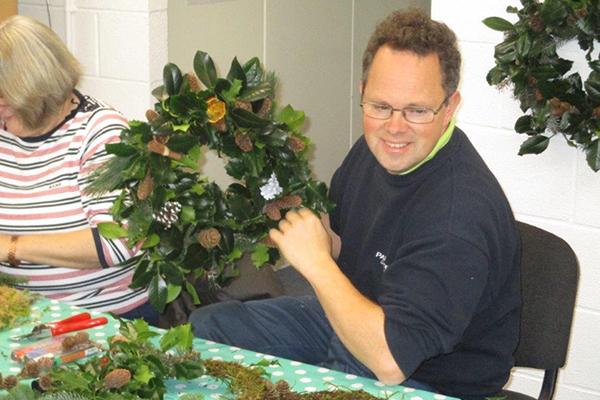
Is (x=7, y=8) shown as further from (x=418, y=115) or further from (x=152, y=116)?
(x=418, y=115)

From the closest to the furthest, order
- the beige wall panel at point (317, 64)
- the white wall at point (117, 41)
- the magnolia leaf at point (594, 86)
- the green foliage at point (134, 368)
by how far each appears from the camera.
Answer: the green foliage at point (134, 368), the magnolia leaf at point (594, 86), the white wall at point (117, 41), the beige wall panel at point (317, 64)

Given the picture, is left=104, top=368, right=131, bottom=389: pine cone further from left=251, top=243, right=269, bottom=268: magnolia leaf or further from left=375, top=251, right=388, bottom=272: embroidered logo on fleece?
left=375, top=251, right=388, bottom=272: embroidered logo on fleece

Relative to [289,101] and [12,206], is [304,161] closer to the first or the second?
[12,206]

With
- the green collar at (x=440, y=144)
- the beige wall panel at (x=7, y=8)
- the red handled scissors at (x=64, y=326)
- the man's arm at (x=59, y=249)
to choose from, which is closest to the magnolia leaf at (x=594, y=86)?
the green collar at (x=440, y=144)

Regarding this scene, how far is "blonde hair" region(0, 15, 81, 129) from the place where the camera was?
2.55 meters

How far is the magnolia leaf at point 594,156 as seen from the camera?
2.77 metres

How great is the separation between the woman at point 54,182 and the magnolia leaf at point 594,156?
1.27m

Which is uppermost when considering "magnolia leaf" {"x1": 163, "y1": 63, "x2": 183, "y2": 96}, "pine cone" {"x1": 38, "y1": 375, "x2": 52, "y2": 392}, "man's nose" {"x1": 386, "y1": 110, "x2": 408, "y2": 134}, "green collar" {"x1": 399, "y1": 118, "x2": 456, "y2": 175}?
"magnolia leaf" {"x1": 163, "y1": 63, "x2": 183, "y2": 96}

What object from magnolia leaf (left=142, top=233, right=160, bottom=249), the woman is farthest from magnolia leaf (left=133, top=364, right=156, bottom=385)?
the woman

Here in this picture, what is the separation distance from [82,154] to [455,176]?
1030 millimetres

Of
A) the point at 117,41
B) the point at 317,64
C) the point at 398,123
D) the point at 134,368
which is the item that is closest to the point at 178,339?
the point at 134,368

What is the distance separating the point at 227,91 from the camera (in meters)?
1.89

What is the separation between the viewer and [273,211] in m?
A: 1.99

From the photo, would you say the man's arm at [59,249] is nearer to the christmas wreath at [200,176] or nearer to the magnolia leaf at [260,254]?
the christmas wreath at [200,176]
